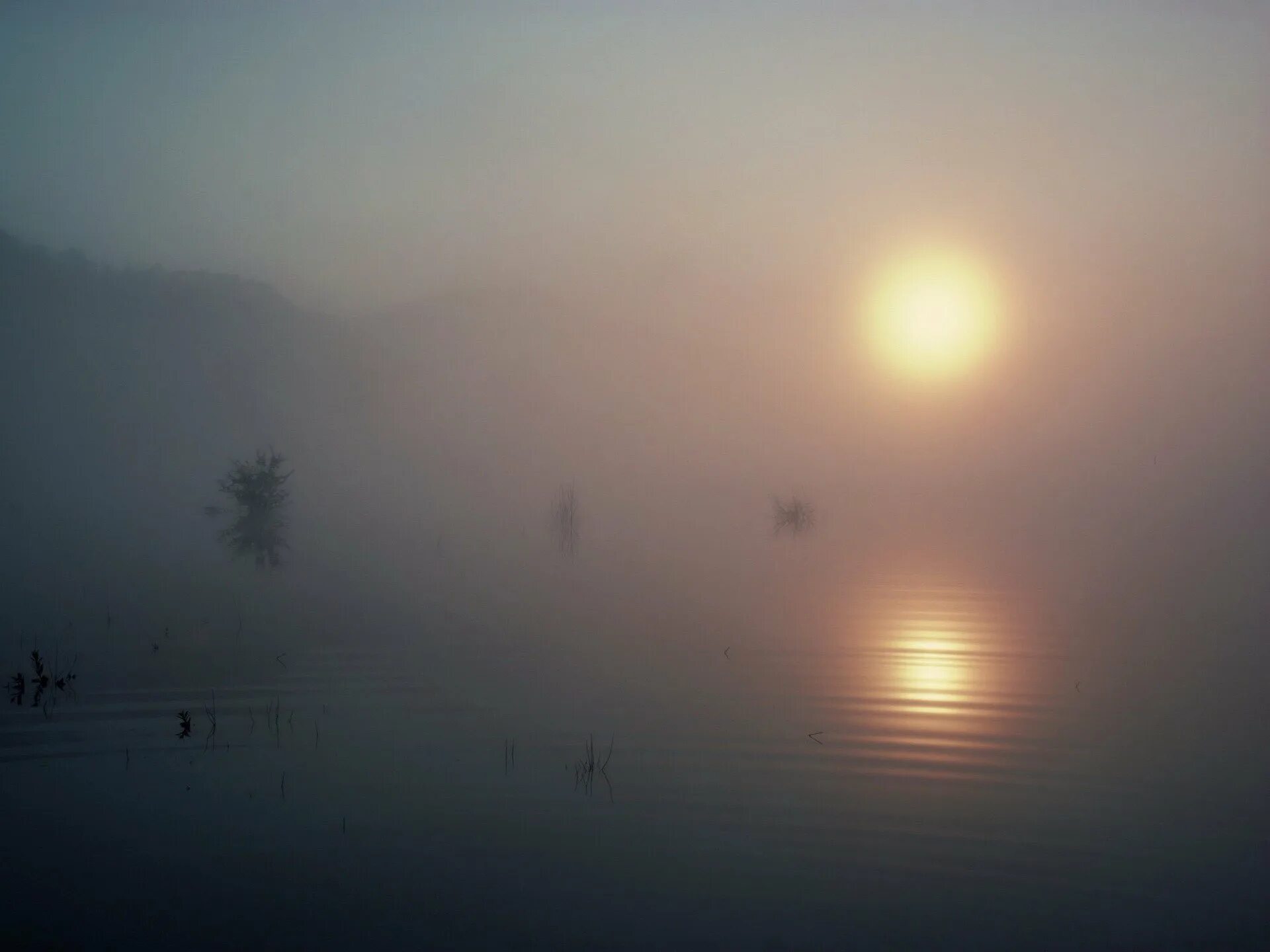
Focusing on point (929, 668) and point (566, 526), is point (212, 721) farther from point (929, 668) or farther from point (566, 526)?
point (566, 526)

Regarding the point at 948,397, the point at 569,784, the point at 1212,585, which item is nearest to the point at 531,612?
the point at 569,784

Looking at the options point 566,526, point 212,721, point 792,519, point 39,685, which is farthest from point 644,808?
point 792,519

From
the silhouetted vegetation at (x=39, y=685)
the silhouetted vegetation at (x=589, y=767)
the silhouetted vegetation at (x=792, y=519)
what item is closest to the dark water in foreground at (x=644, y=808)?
the silhouetted vegetation at (x=589, y=767)

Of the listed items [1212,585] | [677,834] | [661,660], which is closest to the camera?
[677,834]

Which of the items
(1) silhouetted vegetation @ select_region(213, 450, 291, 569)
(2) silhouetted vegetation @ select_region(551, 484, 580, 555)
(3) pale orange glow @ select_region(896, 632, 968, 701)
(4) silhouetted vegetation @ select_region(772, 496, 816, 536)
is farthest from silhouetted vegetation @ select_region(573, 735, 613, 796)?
(4) silhouetted vegetation @ select_region(772, 496, 816, 536)

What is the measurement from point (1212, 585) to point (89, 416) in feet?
611

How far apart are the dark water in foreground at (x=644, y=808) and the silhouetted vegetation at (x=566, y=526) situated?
87.4 feet

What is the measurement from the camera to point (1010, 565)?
128ft

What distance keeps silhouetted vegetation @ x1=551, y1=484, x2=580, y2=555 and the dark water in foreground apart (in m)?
26.6

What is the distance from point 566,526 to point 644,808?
4308 centimetres

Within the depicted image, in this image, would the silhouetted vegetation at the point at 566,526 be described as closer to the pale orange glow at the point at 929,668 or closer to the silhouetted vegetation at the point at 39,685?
the pale orange glow at the point at 929,668

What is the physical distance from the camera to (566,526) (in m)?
55.5

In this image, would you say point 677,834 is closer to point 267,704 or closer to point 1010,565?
point 267,704

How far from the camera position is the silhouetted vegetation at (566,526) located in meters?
47.6
